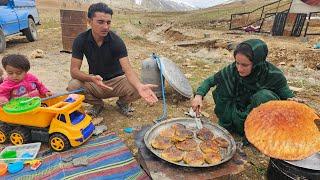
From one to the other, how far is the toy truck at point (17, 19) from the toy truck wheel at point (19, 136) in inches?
237

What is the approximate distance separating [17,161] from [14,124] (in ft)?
1.80

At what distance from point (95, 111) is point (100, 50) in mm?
948

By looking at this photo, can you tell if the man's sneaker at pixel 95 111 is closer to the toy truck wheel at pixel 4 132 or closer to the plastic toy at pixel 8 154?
the toy truck wheel at pixel 4 132

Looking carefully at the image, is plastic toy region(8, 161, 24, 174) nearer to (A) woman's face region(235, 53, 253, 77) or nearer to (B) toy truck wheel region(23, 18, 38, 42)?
(A) woman's face region(235, 53, 253, 77)

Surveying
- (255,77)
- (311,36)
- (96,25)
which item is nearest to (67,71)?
(96,25)

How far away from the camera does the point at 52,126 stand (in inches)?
128

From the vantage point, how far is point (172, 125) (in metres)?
3.16

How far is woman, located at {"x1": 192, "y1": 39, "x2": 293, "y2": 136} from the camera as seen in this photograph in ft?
10.2

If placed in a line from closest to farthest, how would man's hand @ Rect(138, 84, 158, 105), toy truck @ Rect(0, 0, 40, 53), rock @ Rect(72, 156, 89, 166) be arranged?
rock @ Rect(72, 156, 89, 166), man's hand @ Rect(138, 84, 158, 105), toy truck @ Rect(0, 0, 40, 53)

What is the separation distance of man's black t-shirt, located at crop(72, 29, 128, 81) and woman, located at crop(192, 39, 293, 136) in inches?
50.3

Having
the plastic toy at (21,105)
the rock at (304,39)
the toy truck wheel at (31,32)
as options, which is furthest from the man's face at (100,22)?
the rock at (304,39)

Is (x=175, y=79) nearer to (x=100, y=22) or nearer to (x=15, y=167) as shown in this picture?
(x=100, y=22)

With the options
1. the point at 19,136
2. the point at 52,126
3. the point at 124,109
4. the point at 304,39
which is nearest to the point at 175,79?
the point at 124,109

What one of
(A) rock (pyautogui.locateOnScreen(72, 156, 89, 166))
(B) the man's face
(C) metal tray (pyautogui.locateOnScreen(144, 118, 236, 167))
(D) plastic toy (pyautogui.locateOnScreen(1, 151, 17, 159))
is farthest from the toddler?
(C) metal tray (pyautogui.locateOnScreen(144, 118, 236, 167))
